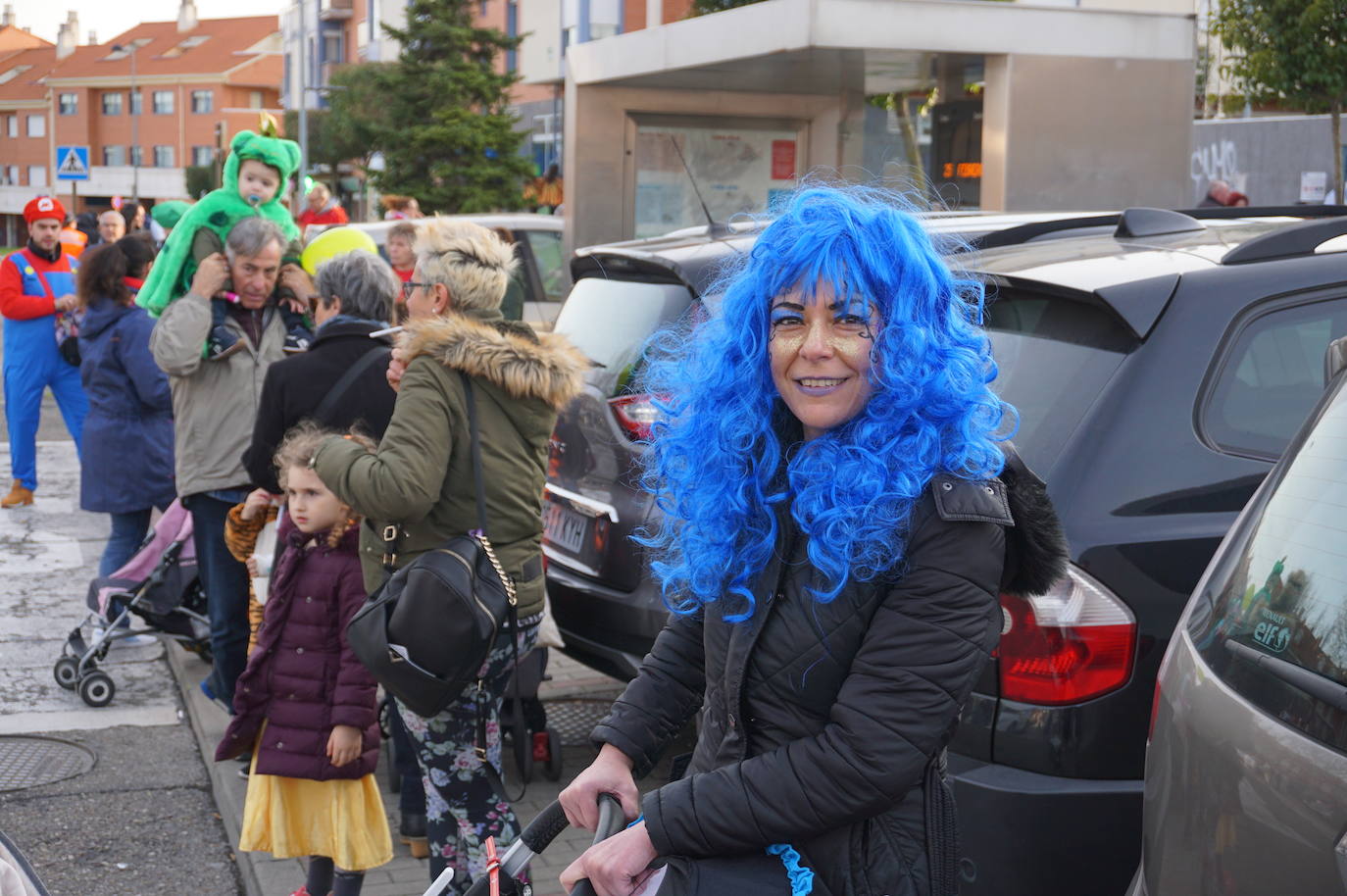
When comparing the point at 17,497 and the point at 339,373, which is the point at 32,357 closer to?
the point at 17,497

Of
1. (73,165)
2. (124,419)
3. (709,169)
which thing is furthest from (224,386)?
(73,165)

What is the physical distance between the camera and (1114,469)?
3105 millimetres

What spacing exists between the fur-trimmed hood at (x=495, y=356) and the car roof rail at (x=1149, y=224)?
4.92 feet

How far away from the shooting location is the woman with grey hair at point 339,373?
4.68 meters

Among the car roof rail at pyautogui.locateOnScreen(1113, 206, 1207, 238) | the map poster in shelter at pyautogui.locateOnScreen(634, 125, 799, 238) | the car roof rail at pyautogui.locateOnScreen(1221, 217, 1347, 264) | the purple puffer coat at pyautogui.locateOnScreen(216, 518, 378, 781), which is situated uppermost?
the map poster in shelter at pyautogui.locateOnScreen(634, 125, 799, 238)

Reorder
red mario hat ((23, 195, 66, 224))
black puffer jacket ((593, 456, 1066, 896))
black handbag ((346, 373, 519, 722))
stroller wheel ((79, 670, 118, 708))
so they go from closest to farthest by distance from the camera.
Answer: black puffer jacket ((593, 456, 1066, 896)) < black handbag ((346, 373, 519, 722)) < stroller wheel ((79, 670, 118, 708)) < red mario hat ((23, 195, 66, 224))

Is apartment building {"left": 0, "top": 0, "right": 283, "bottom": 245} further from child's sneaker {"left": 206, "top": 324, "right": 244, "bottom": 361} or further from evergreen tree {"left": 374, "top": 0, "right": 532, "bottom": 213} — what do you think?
child's sneaker {"left": 206, "top": 324, "right": 244, "bottom": 361}

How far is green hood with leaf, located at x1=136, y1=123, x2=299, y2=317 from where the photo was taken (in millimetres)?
5988

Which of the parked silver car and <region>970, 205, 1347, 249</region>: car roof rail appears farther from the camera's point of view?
<region>970, 205, 1347, 249</region>: car roof rail

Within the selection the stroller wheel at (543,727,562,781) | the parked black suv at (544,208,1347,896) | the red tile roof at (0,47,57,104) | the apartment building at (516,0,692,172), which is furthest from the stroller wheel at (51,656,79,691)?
the red tile roof at (0,47,57,104)

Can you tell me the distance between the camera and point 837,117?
12.4 metres

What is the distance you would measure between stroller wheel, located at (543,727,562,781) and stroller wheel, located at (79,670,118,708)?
6.89ft

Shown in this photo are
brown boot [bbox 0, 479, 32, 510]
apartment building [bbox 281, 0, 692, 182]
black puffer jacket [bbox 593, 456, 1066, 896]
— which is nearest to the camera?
black puffer jacket [bbox 593, 456, 1066, 896]

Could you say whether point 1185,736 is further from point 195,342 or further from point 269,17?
point 269,17
